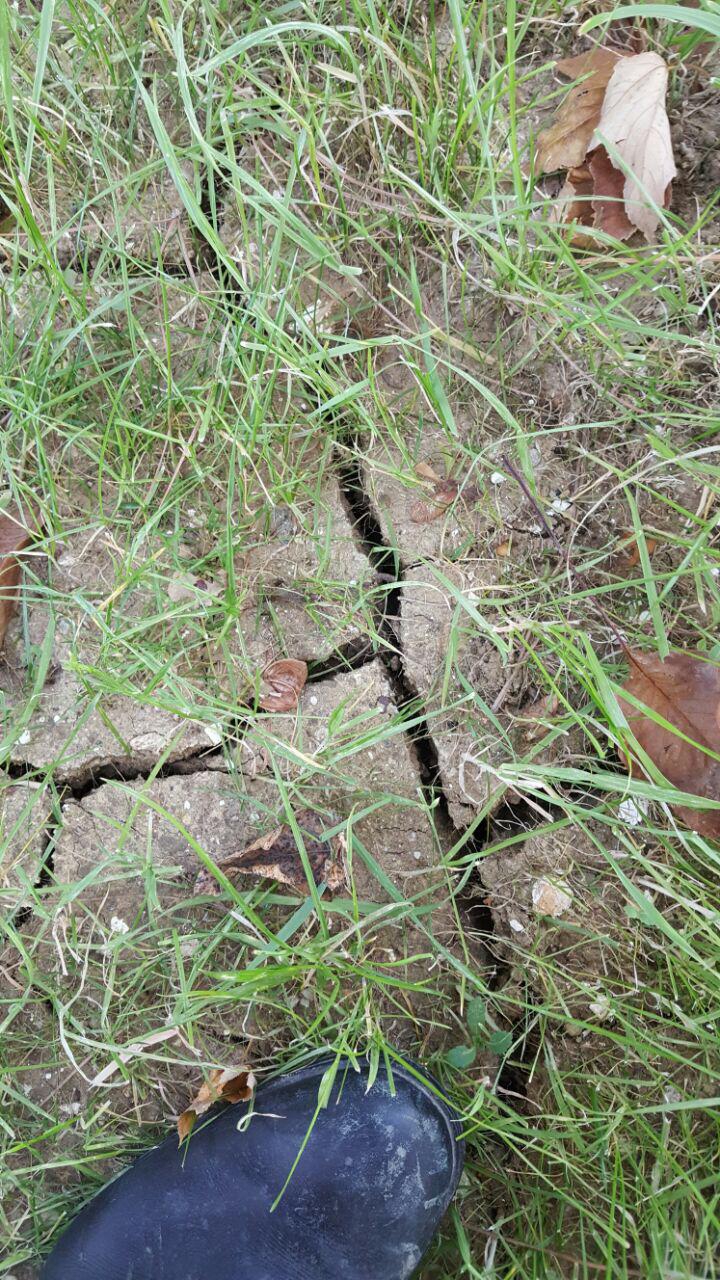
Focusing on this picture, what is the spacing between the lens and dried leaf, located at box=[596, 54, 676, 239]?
1.71 meters

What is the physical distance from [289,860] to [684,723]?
0.76 metres

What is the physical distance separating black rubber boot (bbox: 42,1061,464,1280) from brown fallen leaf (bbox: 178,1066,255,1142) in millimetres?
27

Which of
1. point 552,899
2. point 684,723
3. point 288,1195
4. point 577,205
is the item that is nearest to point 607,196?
point 577,205

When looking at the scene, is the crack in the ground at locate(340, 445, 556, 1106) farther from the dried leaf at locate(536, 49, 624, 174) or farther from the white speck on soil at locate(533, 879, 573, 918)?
the dried leaf at locate(536, 49, 624, 174)

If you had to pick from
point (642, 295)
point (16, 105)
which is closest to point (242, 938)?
point (642, 295)

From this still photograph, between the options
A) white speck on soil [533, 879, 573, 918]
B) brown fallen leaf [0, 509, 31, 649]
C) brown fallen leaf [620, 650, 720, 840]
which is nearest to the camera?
brown fallen leaf [620, 650, 720, 840]

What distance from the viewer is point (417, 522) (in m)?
1.80

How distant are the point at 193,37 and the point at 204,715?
138cm

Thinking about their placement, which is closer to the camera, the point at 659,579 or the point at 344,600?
the point at 659,579

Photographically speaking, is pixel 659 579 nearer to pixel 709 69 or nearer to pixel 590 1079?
pixel 590 1079

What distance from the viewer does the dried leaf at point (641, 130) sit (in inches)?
67.2

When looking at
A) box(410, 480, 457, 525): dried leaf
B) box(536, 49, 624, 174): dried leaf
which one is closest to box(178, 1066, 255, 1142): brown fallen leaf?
box(410, 480, 457, 525): dried leaf

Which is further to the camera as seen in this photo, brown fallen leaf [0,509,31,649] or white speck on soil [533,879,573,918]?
brown fallen leaf [0,509,31,649]

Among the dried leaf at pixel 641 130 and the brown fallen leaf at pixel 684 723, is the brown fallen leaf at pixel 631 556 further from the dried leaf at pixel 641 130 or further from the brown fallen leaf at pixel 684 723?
the dried leaf at pixel 641 130
